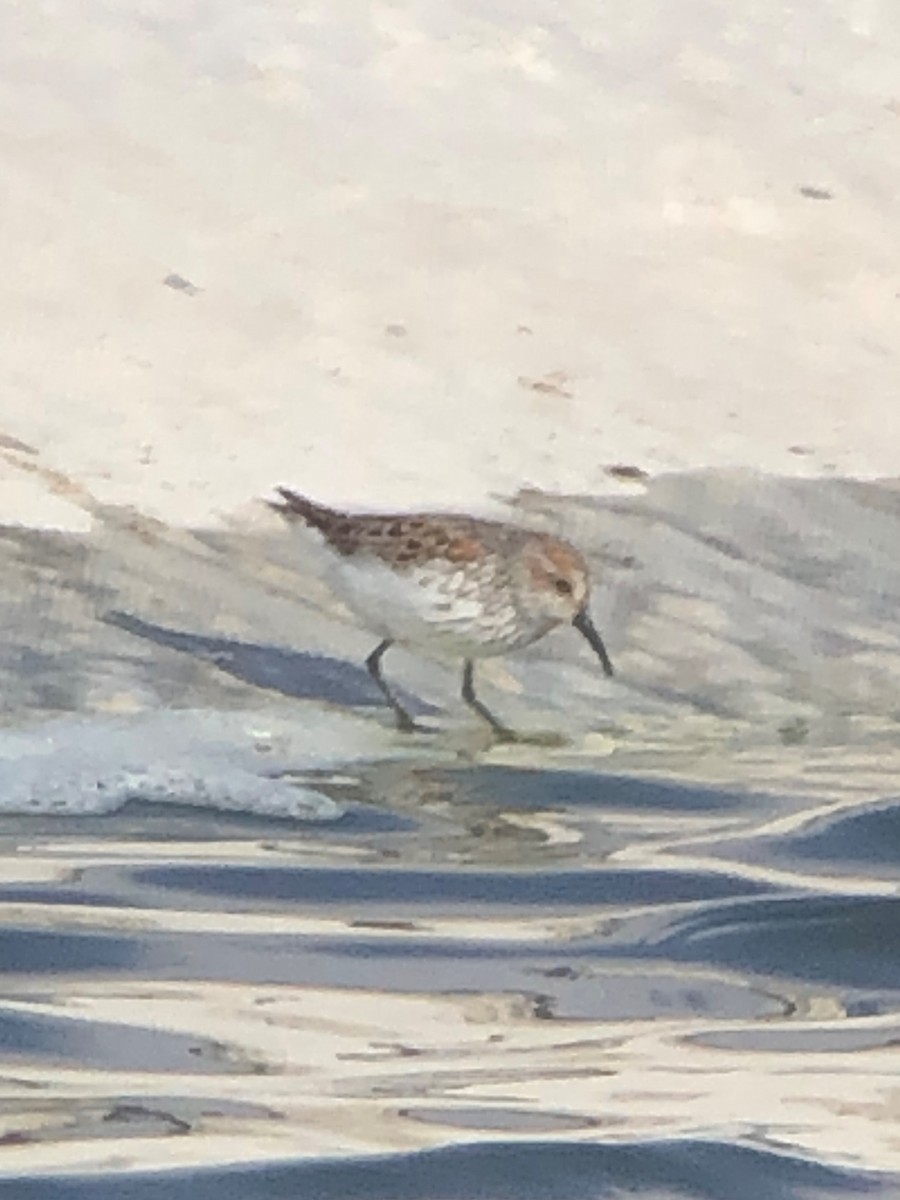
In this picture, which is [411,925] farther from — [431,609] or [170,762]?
[431,609]

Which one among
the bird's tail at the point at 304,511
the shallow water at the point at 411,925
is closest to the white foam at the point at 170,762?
the shallow water at the point at 411,925

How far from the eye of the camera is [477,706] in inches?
70.4

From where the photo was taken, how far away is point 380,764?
1.70m

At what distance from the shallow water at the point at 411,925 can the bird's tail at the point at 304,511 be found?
1.9 inches

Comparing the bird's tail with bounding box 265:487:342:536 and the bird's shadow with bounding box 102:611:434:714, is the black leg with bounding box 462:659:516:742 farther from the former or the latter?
the bird's tail with bounding box 265:487:342:536

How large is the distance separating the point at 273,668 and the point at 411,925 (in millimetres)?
385

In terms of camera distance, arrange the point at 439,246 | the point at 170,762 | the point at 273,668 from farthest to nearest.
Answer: the point at 439,246, the point at 273,668, the point at 170,762

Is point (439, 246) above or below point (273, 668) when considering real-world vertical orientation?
above

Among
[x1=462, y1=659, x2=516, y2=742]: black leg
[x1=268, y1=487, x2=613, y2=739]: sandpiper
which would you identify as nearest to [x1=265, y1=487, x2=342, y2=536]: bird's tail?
[x1=268, y1=487, x2=613, y2=739]: sandpiper

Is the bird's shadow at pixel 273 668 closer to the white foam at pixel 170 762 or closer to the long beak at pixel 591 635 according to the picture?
the white foam at pixel 170 762

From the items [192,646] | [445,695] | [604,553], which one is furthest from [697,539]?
[192,646]

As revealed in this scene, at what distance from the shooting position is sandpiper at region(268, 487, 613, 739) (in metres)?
1.79

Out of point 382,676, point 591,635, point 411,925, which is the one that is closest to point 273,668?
point 382,676

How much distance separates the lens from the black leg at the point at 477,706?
175 cm
